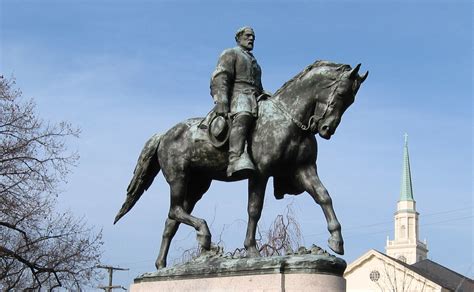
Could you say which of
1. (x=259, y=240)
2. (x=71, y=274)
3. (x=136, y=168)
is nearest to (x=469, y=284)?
(x=259, y=240)

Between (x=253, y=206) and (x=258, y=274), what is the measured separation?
100 centimetres

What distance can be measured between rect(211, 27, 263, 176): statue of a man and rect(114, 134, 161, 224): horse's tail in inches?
51.5

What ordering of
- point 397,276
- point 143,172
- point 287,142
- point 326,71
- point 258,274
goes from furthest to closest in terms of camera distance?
point 397,276 < point 143,172 < point 326,71 < point 287,142 < point 258,274

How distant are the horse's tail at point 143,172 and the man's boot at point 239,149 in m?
1.67

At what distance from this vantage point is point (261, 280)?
8523 millimetres

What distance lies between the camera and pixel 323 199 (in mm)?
8922

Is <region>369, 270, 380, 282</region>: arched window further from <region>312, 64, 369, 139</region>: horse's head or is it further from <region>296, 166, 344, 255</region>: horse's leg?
<region>312, 64, 369, 139</region>: horse's head

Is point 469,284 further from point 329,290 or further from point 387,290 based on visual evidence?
point 329,290

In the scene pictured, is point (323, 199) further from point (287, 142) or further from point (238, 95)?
point (238, 95)

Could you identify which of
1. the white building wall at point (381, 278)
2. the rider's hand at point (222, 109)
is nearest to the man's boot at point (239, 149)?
the rider's hand at point (222, 109)

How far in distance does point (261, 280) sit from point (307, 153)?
5.25ft

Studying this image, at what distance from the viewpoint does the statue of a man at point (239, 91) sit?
9.14 meters

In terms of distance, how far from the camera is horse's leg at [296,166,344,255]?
870 centimetres

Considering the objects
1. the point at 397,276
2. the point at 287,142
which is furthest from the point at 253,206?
the point at 397,276
